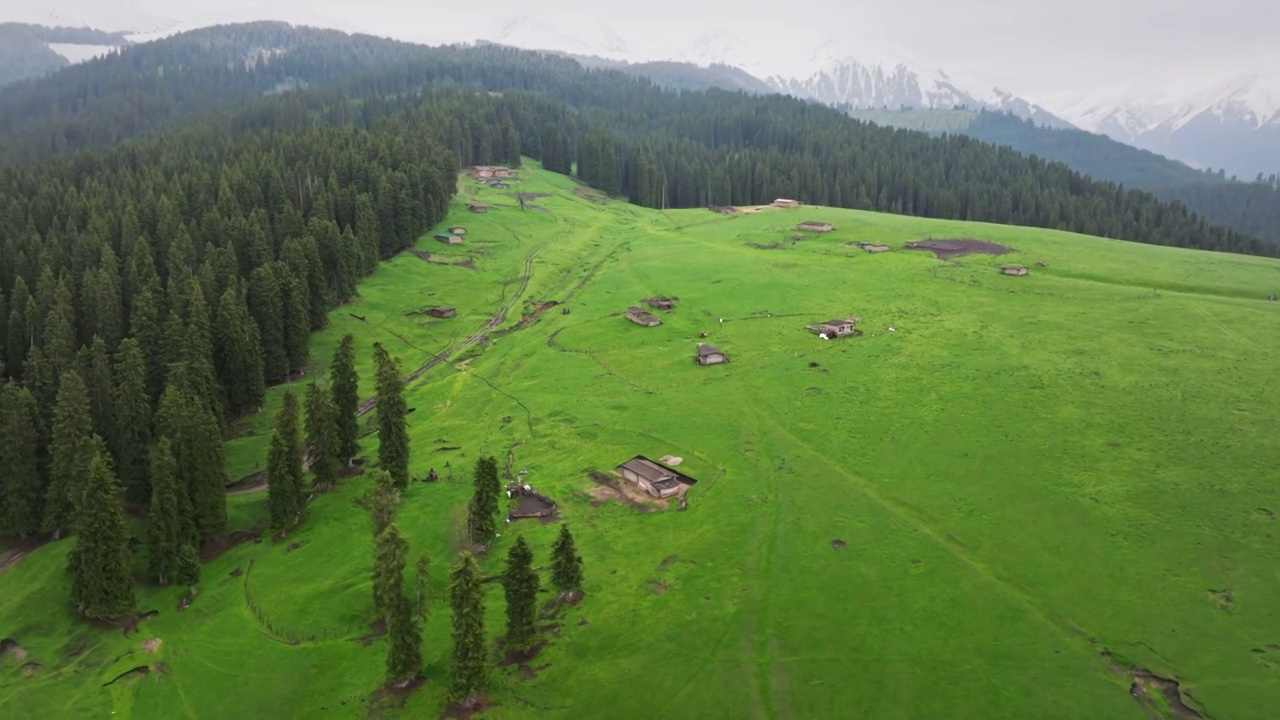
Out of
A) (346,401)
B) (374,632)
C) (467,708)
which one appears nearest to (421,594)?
(374,632)

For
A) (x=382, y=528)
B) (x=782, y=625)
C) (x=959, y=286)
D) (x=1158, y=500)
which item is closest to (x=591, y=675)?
(x=782, y=625)

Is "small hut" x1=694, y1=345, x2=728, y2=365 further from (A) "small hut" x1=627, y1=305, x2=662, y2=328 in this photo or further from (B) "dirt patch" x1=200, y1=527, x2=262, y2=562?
(B) "dirt patch" x1=200, y1=527, x2=262, y2=562

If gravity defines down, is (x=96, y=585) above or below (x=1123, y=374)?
below

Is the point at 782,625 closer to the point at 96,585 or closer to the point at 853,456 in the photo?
the point at 853,456

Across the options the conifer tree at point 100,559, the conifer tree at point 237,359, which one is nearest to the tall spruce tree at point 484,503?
the conifer tree at point 100,559

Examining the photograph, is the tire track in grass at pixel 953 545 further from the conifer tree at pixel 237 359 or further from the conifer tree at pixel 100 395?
the conifer tree at pixel 100 395

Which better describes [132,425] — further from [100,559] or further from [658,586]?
[658,586]
